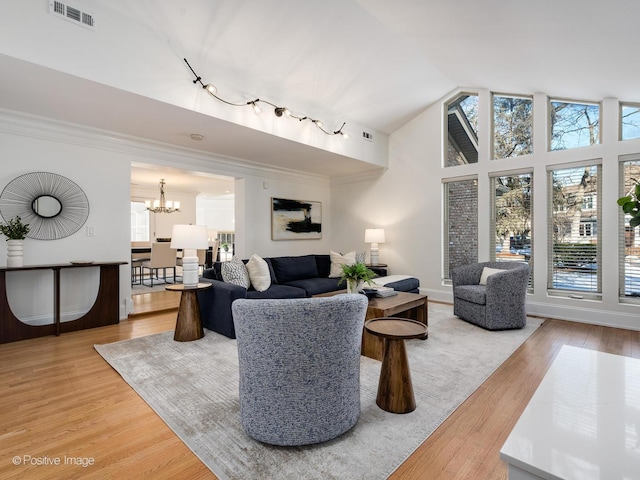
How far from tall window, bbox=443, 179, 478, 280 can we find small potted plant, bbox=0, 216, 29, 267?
18.8ft

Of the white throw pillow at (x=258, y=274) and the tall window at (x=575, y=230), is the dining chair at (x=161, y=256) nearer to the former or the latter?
the white throw pillow at (x=258, y=274)

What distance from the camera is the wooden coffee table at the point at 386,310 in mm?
3035

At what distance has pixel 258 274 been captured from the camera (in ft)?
13.3

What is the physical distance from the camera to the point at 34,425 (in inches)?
77.7

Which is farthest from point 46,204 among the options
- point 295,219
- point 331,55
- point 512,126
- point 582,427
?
point 512,126

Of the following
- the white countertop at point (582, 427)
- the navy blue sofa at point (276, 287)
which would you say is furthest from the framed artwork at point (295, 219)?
the white countertop at point (582, 427)

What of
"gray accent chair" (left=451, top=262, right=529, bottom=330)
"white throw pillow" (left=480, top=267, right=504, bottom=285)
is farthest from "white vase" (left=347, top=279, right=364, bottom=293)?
"white throw pillow" (left=480, top=267, right=504, bottom=285)

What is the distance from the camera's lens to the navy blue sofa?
3.57m

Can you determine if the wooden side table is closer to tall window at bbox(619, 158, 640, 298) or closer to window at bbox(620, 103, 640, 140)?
tall window at bbox(619, 158, 640, 298)

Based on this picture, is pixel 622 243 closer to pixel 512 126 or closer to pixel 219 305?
pixel 512 126

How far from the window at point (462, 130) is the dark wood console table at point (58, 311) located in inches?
208

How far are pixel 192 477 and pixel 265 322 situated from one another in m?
0.80

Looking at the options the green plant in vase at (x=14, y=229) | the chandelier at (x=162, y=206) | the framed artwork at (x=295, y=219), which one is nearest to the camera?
the green plant in vase at (x=14, y=229)

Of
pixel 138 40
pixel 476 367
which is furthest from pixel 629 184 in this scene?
pixel 138 40
